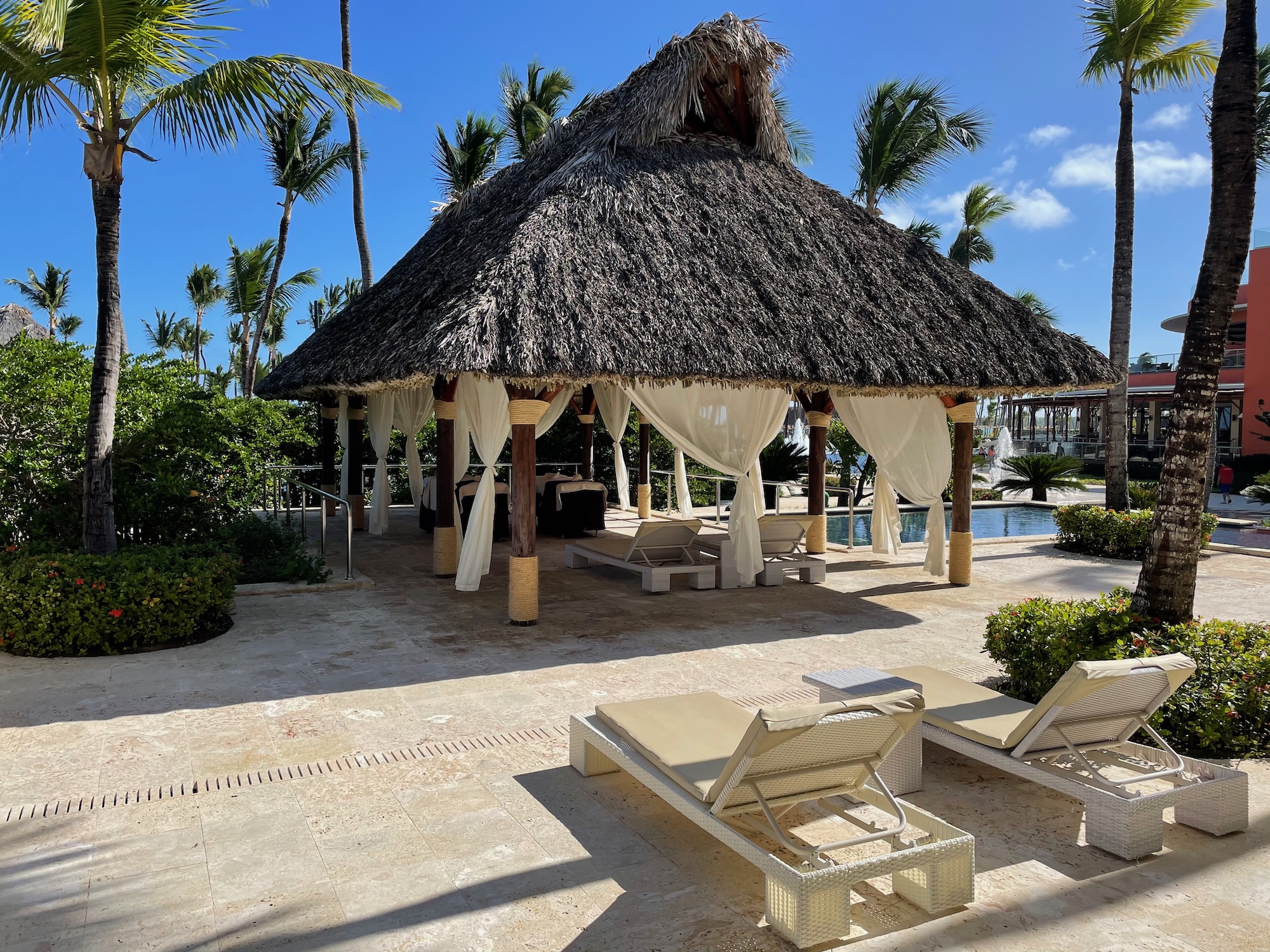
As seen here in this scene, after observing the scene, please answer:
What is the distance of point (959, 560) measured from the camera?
876 cm

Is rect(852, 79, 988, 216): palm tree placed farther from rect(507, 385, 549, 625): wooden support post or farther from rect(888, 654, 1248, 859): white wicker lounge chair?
rect(888, 654, 1248, 859): white wicker lounge chair

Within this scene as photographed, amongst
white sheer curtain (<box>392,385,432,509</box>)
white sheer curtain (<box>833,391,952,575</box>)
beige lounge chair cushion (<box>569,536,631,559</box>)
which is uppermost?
white sheer curtain (<box>392,385,432,509</box>)

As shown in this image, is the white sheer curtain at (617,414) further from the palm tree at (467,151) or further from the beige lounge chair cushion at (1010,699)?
the beige lounge chair cushion at (1010,699)

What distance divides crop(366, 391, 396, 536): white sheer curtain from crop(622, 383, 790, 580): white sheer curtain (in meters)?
4.82

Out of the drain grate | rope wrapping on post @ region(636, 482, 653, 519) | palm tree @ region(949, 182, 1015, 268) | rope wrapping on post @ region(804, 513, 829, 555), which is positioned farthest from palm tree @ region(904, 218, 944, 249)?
the drain grate

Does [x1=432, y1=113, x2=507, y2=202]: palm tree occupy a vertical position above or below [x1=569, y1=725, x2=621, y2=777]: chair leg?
above

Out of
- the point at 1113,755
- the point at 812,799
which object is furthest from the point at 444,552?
the point at 1113,755

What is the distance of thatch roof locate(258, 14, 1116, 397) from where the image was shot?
6.59 meters

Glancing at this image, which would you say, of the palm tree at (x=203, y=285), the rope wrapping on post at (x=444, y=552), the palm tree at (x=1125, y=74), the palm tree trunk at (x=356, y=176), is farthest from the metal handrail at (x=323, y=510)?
the palm tree at (x=203, y=285)

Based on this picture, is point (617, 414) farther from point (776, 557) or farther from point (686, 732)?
point (686, 732)

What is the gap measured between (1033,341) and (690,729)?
6.80 meters

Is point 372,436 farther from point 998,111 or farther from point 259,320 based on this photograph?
point 998,111

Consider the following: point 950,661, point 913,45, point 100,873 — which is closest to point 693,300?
point 950,661

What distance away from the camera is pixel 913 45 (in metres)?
15.5
